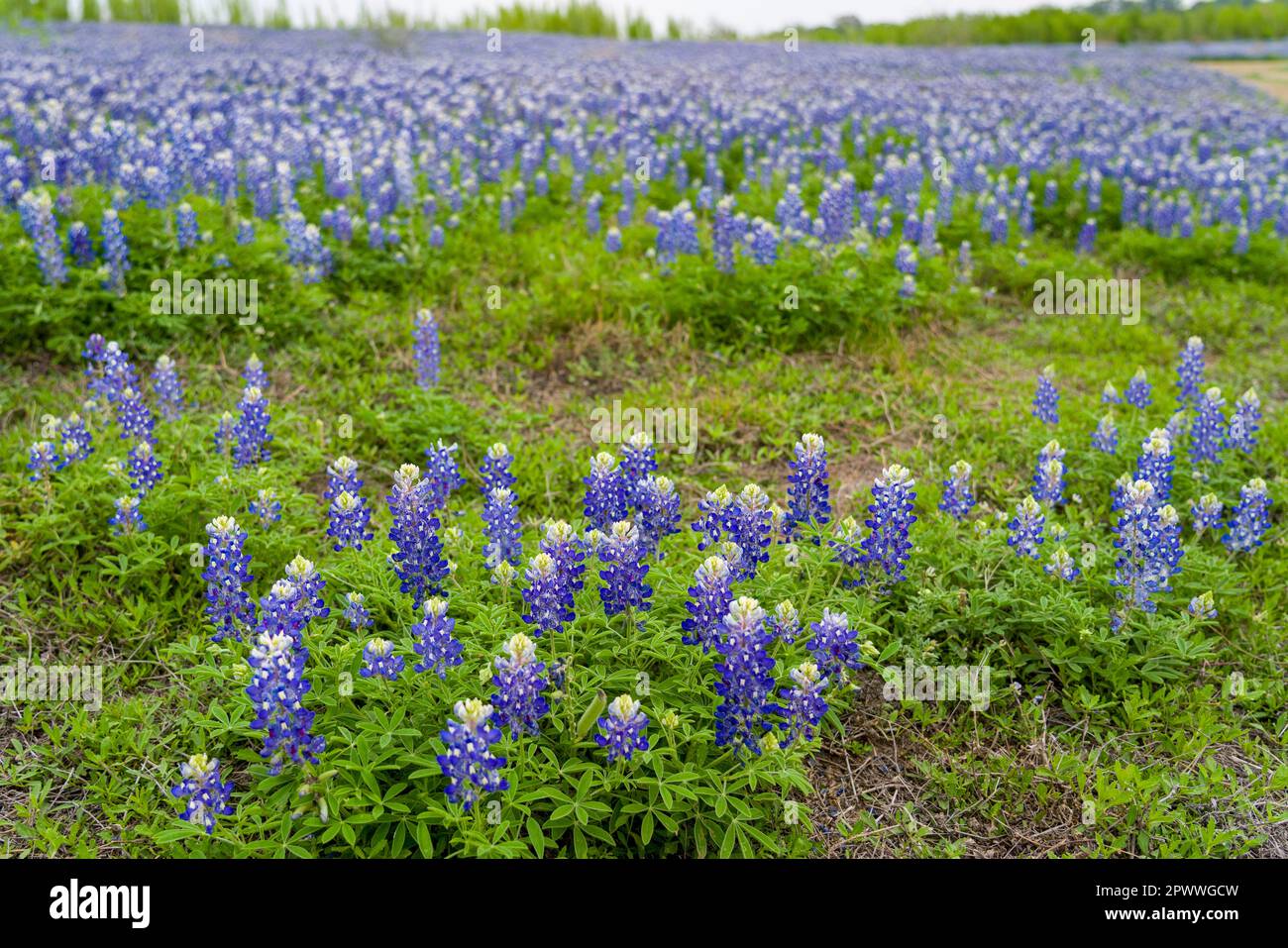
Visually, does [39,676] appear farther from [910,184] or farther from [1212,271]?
[1212,271]

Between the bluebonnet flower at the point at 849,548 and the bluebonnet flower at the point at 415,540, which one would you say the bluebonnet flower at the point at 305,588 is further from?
the bluebonnet flower at the point at 849,548

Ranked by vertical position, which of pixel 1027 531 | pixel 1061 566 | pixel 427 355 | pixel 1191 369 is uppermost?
pixel 427 355

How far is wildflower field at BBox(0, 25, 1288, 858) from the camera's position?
123 inches

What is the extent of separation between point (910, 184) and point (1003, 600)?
6.46m

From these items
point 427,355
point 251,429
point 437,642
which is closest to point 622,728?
point 437,642

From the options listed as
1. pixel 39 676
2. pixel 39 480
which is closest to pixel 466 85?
pixel 39 480

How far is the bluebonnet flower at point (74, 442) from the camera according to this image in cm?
446

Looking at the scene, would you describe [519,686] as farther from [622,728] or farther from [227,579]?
[227,579]

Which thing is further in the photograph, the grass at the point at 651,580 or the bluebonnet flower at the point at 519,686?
the grass at the point at 651,580

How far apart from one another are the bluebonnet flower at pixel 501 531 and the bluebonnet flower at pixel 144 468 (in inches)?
60.6

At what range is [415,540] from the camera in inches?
140

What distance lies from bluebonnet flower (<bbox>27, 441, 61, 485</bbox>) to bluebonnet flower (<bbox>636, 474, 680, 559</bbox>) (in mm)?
2517

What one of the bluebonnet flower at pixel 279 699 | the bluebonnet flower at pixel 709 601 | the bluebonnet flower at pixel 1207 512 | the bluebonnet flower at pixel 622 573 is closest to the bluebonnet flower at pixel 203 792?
the bluebonnet flower at pixel 279 699

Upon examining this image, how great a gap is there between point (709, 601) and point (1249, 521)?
9.49 ft
